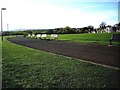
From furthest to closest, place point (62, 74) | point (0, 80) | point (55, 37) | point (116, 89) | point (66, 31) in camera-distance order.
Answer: point (66, 31), point (55, 37), point (62, 74), point (0, 80), point (116, 89)

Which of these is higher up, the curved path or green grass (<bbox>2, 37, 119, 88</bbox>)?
the curved path

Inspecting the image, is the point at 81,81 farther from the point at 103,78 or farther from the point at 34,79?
the point at 34,79

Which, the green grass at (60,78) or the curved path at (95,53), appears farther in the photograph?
the curved path at (95,53)

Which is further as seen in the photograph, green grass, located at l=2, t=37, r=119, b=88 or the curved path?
the curved path

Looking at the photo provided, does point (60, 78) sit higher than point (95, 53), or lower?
lower

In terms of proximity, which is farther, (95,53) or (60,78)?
(95,53)

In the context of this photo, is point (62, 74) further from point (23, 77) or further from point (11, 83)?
point (11, 83)

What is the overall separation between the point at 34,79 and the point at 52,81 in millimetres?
765

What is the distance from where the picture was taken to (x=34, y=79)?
8141mm

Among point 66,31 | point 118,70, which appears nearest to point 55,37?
point 118,70

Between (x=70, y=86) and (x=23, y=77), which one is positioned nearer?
(x=70, y=86)

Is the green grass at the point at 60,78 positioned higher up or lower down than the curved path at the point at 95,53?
lower down

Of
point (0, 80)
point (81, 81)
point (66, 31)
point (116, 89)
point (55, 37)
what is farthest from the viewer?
point (66, 31)

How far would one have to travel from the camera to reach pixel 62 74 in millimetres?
8734
